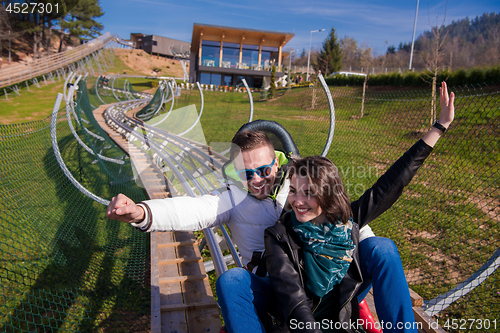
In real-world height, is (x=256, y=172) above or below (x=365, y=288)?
above

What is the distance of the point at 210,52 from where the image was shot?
34.4 meters

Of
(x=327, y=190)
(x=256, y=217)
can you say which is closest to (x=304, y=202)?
(x=327, y=190)

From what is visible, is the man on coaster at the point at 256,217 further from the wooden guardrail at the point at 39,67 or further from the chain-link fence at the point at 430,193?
the wooden guardrail at the point at 39,67

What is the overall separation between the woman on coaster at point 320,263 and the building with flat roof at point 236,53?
32357 mm

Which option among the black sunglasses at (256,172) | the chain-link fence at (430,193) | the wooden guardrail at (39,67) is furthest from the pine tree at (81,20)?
the black sunglasses at (256,172)

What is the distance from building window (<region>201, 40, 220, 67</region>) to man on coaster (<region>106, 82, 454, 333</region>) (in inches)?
1310

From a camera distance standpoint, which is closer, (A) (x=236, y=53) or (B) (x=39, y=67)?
(B) (x=39, y=67)

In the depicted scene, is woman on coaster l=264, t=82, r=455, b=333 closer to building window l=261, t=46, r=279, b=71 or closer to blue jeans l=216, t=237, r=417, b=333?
blue jeans l=216, t=237, r=417, b=333

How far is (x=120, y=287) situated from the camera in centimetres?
295

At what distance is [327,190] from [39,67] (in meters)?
32.2

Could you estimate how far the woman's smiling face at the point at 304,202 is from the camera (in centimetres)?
162

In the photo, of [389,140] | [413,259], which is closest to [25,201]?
[413,259]

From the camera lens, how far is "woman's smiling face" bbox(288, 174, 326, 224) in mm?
1616

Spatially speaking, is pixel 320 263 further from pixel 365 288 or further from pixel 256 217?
pixel 256 217
